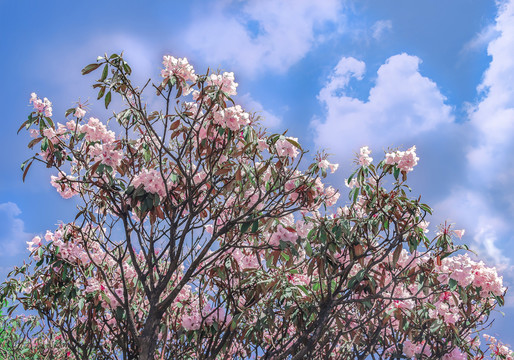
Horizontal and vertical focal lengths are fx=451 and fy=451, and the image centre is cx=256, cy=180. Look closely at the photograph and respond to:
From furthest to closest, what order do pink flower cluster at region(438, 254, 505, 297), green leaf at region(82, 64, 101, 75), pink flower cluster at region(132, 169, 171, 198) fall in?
pink flower cluster at region(438, 254, 505, 297), green leaf at region(82, 64, 101, 75), pink flower cluster at region(132, 169, 171, 198)

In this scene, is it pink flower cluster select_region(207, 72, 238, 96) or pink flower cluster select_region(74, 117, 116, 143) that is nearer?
pink flower cluster select_region(207, 72, 238, 96)

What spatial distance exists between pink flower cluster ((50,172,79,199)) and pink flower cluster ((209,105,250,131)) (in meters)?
1.70

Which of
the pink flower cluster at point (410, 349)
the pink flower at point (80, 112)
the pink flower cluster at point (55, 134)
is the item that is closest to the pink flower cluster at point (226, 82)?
the pink flower at point (80, 112)

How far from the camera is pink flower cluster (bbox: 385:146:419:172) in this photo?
3.71 meters

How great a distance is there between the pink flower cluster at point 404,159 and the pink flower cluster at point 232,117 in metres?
1.25

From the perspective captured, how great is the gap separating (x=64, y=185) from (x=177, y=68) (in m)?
1.76

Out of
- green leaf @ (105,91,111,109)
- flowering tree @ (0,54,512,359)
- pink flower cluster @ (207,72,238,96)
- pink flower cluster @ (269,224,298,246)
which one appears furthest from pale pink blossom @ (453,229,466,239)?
green leaf @ (105,91,111,109)

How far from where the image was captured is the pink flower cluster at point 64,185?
13.9 ft

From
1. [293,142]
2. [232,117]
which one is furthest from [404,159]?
[232,117]

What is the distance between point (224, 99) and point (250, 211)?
2.97 feet

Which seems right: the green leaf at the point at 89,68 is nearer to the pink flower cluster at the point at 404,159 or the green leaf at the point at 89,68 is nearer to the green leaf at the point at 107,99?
the green leaf at the point at 107,99

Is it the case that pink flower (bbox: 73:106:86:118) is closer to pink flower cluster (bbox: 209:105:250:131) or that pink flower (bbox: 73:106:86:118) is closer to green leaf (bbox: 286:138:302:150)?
pink flower cluster (bbox: 209:105:250:131)

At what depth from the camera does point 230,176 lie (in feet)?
12.5

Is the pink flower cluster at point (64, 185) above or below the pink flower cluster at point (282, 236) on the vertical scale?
above
